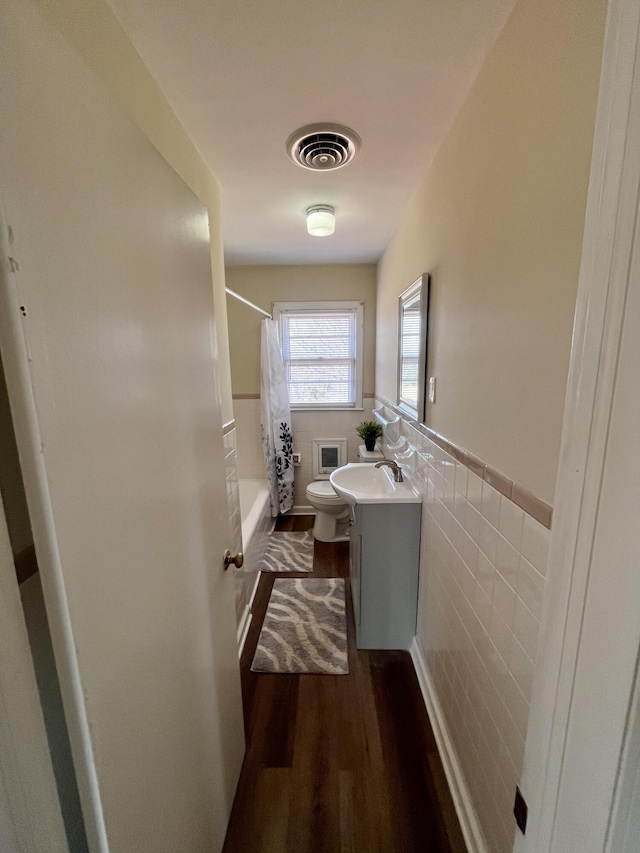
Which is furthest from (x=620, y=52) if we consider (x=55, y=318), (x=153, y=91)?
(x=153, y=91)

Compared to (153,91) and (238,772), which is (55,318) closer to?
(153,91)

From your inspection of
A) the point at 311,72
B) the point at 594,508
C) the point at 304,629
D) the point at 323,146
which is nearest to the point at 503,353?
the point at 594,508

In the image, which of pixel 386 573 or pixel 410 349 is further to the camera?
pixel 410 349

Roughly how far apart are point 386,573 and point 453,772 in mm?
724

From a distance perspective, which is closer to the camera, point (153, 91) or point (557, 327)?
point (557, 327)

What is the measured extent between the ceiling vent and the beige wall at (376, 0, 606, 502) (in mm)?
378

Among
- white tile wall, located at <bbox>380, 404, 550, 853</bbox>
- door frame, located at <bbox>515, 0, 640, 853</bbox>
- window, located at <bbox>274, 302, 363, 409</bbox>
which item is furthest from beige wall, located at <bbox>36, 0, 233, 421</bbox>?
window, located at <bbox>274, 302, 363, 409</bbox>

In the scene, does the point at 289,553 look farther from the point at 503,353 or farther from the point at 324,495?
the point at 503,353

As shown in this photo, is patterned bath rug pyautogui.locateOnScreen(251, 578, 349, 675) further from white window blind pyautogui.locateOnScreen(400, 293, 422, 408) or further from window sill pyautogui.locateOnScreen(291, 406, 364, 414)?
window sill pyautogui.locateOnScreen(291, 406, 364, 414)

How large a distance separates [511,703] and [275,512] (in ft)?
8.33

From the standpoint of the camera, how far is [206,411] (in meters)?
0.95

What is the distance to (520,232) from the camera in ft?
2.62

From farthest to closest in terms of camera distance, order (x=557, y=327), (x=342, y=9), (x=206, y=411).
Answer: (x=206, y=411), (x=342, y=9), (x=557, y=327)

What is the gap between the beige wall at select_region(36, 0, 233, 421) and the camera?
74 cm
